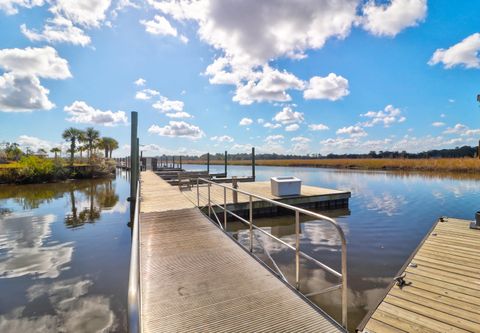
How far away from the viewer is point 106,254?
6273 mm

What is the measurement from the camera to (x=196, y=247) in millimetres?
4184

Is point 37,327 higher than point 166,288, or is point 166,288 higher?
point 166,288

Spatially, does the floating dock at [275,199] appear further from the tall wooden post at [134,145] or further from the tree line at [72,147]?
the tree line at [72,147]

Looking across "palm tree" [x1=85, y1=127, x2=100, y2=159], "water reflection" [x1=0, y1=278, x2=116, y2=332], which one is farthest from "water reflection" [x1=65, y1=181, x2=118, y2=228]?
"palm tree" [x1=85, y1=127, x2=100, y2=159]

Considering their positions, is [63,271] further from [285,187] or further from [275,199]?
[285,187]

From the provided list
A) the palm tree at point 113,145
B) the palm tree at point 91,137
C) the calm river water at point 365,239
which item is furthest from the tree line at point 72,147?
the calm river water at point 365,239

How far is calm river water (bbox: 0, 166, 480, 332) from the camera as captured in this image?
3.88 metres

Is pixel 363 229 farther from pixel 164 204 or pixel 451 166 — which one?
pixel 451 166

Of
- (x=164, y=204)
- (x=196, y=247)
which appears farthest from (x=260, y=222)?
(x=196, y=247)

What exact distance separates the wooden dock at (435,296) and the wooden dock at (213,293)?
96cm

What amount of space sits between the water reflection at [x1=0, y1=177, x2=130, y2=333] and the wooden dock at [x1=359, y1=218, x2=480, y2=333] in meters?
3.40

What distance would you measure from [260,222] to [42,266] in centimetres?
611

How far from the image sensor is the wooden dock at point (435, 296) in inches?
109

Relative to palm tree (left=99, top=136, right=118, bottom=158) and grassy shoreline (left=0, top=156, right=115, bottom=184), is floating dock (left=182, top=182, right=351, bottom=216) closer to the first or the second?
grassy shoreline (left=0, top=156, right=115, bottom=184)
